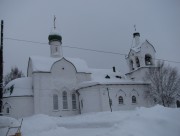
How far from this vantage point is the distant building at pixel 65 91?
88.9 ft

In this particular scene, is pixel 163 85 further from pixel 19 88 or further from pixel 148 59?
pixel 19 88

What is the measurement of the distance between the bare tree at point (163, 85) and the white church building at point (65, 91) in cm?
148

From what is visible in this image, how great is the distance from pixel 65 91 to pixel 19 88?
6.36m

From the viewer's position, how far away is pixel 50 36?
111ft

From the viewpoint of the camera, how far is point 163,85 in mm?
29109

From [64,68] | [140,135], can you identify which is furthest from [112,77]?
[140,135]

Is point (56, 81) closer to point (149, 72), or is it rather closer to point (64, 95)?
point (64, 95)

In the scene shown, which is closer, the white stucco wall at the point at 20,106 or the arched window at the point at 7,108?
the white stucco wall at the point at 20,106

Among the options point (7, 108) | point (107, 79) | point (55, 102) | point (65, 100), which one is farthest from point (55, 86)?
point (107, 79)

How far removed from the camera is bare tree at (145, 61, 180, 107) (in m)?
28.8

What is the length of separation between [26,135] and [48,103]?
48.6ft

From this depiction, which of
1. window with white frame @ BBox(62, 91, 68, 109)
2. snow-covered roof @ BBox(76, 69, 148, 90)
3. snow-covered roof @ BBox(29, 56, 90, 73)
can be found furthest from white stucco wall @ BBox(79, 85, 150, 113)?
snow-covered roof @ BBox(29, 56, 90, 73)

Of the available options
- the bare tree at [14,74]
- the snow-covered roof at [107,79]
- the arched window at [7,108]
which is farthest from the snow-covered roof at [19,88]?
the bare tree at [14,74]

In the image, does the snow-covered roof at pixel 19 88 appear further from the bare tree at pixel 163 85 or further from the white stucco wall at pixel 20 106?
the bare tree at pixel 163 85
